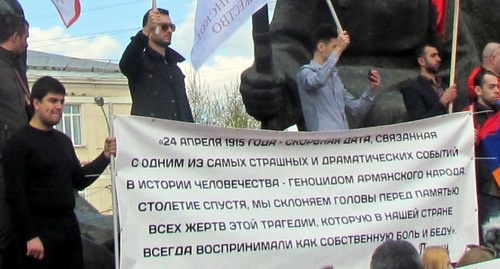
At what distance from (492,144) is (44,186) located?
8.46 ft

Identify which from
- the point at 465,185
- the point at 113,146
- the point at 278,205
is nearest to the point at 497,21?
the point at 465,185

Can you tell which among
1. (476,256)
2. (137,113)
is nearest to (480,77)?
(137,113)

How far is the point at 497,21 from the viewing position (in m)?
8.51

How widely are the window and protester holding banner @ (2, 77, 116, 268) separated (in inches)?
1032

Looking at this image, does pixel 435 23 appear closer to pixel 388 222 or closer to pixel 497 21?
pixel 497 21

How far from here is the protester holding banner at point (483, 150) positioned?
7.29 m

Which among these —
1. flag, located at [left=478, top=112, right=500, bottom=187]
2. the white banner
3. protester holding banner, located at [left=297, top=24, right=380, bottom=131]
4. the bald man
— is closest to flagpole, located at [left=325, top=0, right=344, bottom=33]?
protester holding banner, located at [left=297, top=24, right=380, bottom=131]

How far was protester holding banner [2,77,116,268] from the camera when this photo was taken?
19.5 ft

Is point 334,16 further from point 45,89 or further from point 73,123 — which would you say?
point 73,123

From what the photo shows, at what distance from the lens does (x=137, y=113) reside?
23.8ft

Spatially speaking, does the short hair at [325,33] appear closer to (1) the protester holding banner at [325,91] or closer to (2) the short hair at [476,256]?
(1) the protester holding banner at [325,91]

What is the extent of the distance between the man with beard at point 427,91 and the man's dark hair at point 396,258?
267 cm

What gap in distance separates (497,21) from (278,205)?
9.46 ft

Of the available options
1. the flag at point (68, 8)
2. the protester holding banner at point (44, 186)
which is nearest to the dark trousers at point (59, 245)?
the protester holding banner at point (44, 186)
